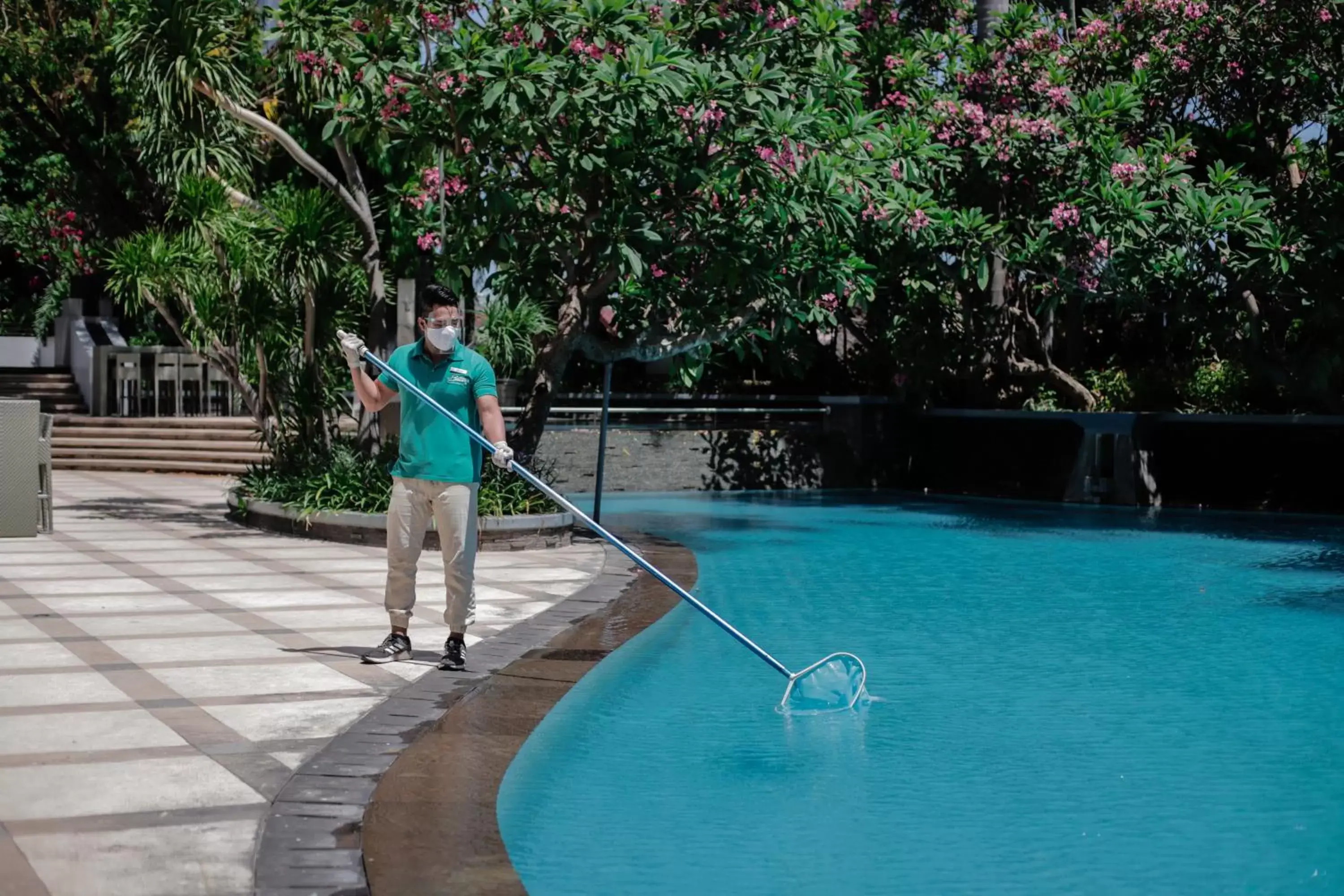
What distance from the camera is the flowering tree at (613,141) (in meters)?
Answer: 12.8

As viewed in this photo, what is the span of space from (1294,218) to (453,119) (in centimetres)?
1083

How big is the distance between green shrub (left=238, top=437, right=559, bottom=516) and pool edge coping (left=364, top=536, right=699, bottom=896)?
4.74 m

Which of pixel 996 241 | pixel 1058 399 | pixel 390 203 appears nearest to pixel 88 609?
pixel 390 203

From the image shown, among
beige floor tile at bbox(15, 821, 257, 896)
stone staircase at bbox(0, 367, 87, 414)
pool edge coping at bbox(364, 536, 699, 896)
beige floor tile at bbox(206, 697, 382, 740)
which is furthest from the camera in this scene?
stone staircase at bbox(0, 367, 87, 414)

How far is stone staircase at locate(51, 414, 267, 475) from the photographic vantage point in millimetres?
22344

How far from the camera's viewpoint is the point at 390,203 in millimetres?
16938

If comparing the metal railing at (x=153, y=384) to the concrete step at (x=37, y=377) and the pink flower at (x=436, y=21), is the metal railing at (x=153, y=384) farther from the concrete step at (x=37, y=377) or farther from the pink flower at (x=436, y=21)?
the pink flower at (x=436, y=21)

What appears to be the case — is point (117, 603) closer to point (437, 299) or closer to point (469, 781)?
point (437, 299)

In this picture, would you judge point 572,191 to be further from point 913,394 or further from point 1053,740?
point 913,394

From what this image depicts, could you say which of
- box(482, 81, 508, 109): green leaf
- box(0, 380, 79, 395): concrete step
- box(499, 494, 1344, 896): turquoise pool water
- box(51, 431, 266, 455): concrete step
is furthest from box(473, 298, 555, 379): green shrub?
box(0, 380, 79, 395): concrete step

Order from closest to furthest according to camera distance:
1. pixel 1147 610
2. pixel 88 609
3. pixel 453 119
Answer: pixel 88 609 < pixel 1147 610 < pixel 453 119

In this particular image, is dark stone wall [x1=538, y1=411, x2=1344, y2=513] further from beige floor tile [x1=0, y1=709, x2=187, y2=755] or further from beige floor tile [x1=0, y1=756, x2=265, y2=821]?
beige floor tile [x1=0, y1=756, x2=265, y2=821]

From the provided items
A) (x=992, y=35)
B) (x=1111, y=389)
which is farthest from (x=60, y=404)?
(x=1111, y=389)

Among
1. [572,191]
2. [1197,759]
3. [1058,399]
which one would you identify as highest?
[572,191]
